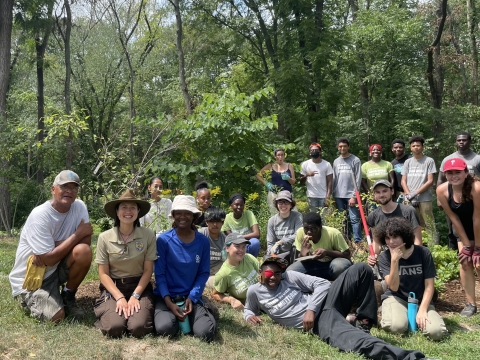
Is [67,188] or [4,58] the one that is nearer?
[67,188]

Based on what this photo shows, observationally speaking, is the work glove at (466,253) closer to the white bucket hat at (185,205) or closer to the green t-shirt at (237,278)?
the green t-shirt at (237,278)

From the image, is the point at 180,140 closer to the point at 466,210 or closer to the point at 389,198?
the point at 389,198

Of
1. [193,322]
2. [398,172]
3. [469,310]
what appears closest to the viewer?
[193,322]

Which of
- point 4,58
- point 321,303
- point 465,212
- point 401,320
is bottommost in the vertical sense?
point 401,320

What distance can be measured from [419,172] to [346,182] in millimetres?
1182

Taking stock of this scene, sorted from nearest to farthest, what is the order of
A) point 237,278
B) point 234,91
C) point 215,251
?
point 237,278
point 215,251
point 234,91

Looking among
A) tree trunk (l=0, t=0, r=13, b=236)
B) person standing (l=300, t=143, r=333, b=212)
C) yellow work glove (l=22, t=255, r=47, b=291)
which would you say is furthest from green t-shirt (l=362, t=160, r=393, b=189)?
tree trunk (l=0, t=0, r=13, b=236)

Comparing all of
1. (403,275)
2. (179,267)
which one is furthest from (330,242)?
(179,267)

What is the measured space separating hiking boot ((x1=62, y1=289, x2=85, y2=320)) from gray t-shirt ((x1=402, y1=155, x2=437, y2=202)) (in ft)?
16.9

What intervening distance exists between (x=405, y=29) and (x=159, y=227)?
35.8 feet

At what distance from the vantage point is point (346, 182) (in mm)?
7691

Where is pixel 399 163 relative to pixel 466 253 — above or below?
above

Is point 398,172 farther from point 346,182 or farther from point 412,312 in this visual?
point 412,312

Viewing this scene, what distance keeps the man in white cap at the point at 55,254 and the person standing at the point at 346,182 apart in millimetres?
4438
